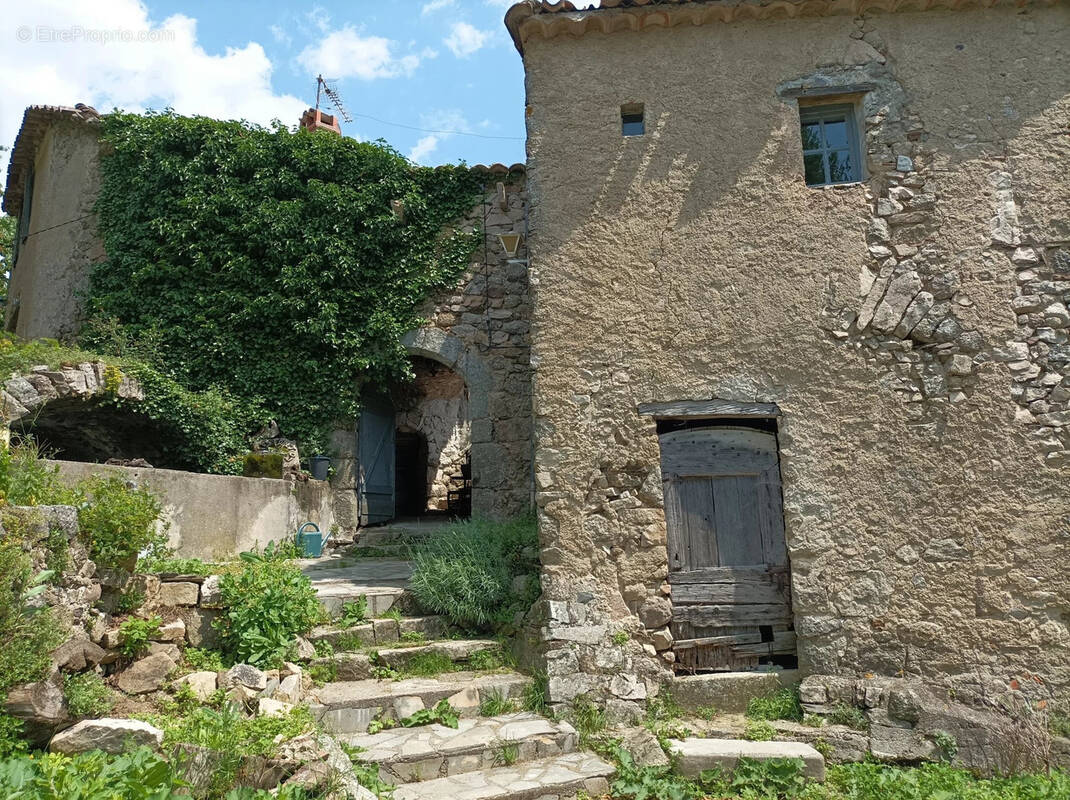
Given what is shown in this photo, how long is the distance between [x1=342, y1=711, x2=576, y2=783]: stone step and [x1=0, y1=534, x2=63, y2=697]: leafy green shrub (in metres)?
1.74

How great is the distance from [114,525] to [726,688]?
4295 mm

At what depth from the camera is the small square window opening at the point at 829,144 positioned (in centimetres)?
624

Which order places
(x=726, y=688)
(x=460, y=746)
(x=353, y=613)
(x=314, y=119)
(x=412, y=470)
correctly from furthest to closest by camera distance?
(x=412, y=470)
(x=314, y=119)
(x=353, y=613)
(x=726, y=688)
(x=460, y=746)

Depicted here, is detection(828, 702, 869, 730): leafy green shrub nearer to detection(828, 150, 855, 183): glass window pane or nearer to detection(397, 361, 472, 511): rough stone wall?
detection(828, 150, 855, 183): glass window pane

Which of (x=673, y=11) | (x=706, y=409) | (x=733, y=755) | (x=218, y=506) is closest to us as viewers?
(x=733, y=755)

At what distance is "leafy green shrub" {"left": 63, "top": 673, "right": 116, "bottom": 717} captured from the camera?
393 centimetres

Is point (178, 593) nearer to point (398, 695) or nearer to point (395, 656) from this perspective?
point (395, 656)

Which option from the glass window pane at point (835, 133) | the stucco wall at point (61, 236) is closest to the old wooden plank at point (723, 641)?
the glass window pane at point (835, 133)

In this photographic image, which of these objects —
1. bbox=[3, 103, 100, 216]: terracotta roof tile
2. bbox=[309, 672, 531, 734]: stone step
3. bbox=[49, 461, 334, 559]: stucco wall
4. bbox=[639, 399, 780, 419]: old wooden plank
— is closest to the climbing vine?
bbox=[49, 461, 334, 559]: stucco wall

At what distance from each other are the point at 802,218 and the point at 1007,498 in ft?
8.49

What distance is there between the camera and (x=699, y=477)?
5.78 metres

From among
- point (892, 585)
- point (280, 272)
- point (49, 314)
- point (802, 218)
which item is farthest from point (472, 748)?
point (49, 314)

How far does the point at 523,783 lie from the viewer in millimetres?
4184

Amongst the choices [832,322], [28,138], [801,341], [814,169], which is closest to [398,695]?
→ [801,341]
